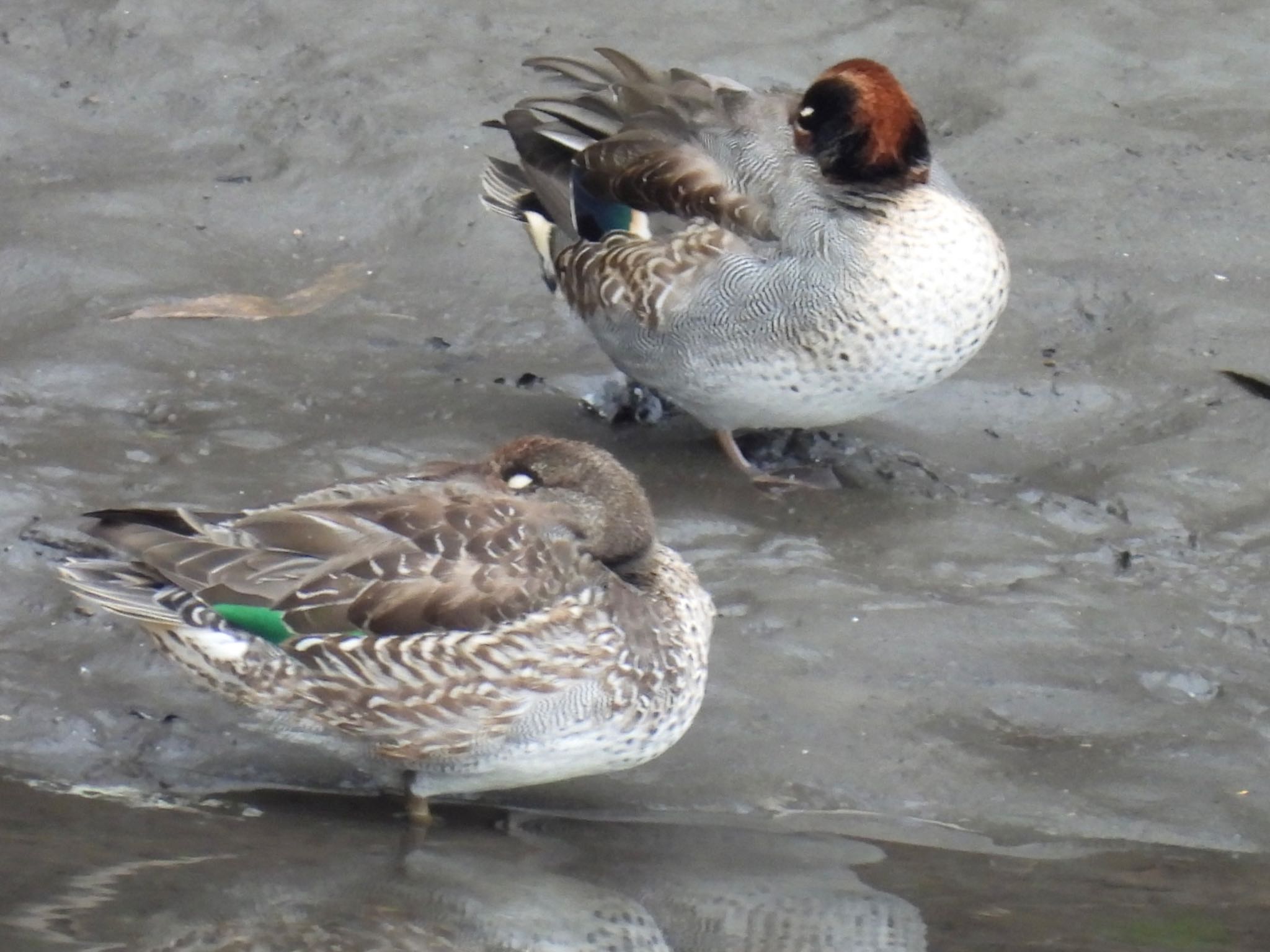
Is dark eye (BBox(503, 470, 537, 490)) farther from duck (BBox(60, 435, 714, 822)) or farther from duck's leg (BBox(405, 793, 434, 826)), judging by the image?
duck's leg (BBox(405, 793, 434, 826))

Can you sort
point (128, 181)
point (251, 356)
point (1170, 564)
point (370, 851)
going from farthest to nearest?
point (128, 181) → point (251, 356) → point (1170, 564) → point (370, 851)

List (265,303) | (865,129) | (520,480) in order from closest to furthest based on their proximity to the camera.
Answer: (520,480) → (865,129) → (265,303)

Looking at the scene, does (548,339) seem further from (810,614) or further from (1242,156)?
(1242,156)

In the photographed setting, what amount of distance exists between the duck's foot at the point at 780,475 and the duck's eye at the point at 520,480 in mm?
1590

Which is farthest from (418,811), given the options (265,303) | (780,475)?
(265,303)

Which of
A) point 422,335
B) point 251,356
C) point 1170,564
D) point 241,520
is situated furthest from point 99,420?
point 1170,564

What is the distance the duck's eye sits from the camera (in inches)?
199

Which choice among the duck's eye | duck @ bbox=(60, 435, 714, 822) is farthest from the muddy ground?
the duck's eye

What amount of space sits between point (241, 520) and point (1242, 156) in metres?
4.91

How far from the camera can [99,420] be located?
6.53 metres

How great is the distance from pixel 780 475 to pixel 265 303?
2.02 meters

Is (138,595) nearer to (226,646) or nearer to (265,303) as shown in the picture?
(226,646)

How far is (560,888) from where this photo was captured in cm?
456

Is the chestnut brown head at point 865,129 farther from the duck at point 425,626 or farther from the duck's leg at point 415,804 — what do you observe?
the duck's leg at point 415,804
